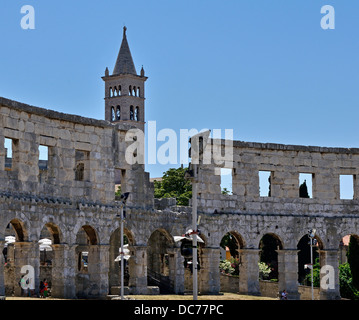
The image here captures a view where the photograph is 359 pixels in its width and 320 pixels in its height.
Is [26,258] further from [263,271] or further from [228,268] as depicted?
[263,271]

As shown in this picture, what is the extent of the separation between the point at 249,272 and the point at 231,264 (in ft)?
72.8

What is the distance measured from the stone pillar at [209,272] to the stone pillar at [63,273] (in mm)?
7688

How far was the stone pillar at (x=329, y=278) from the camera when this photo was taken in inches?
1711

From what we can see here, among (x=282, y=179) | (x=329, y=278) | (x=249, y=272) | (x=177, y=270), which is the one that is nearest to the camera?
(x=177, y=270)

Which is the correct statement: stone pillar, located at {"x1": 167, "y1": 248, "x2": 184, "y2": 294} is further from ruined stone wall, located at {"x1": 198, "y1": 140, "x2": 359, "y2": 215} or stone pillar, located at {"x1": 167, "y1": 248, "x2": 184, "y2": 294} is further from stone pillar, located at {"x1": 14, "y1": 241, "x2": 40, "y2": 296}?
stone pillar, located at {"x1": 14, "y1": 241, "x2": 40, "y2": 296}

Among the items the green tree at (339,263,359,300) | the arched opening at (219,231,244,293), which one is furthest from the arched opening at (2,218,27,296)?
the green tree at (339,263,359,300)

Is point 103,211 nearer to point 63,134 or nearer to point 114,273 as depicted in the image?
point 63,134

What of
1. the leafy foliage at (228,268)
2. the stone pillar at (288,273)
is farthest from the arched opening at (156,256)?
the leafy foliage at (228,268)

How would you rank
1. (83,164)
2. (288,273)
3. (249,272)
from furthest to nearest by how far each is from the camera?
(288,273)
(83,164)
(249,272)

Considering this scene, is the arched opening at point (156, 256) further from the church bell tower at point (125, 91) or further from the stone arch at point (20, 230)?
the church bell tower at point (125, 91)

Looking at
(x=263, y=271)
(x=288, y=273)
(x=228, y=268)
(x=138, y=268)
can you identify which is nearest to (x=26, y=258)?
(x=138, y=268)

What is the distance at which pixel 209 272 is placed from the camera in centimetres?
4166
